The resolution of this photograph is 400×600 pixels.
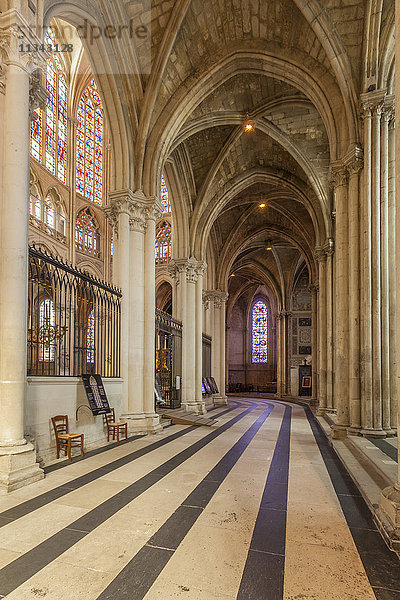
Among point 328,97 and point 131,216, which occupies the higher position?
point 328,97

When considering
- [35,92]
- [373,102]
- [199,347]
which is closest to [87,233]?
[199,347]

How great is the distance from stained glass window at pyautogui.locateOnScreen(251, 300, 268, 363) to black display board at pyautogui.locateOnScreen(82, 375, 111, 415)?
104 feet

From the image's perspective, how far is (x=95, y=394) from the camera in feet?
25.6

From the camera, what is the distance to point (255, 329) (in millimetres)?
39469

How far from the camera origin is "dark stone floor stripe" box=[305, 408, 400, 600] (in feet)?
9.45

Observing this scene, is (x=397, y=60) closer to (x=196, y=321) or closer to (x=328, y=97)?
(x=328, y=97)

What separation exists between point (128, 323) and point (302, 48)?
806 centimetres

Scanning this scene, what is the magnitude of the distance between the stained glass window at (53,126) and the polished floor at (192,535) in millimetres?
18480

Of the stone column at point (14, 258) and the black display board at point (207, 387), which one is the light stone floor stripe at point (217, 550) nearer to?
the stone column at point (14, 258)

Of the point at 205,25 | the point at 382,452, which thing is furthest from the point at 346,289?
the point at 205,25

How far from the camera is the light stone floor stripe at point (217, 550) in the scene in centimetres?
277

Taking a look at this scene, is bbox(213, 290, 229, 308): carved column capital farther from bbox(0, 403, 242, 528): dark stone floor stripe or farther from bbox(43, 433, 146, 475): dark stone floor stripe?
bbox(0, 403, 242, 528): dark stone floor stripe

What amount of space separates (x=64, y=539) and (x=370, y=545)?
2.64m

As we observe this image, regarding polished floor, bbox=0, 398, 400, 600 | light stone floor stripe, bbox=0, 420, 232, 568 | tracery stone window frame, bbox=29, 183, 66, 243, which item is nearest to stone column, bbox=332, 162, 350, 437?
polished floor, bbox=0, 398, 400, 600
